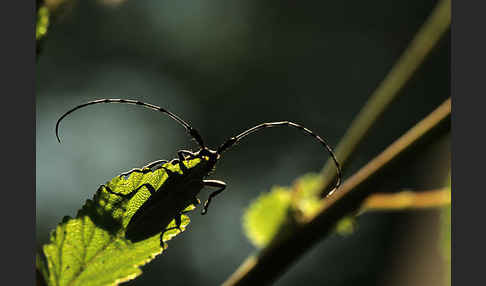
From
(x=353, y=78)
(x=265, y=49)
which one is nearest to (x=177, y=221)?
(x=265, y=49)

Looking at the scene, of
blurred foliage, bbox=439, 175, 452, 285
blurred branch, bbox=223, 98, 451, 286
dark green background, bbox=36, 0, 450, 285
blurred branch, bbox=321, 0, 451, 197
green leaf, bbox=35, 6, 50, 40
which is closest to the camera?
green leaf, bbox=35, 6, 50, 40

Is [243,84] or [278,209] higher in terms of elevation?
[278,209]

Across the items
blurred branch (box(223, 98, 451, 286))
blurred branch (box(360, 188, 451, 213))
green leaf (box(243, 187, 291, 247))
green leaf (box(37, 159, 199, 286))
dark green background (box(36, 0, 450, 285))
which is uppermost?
green leaf (box(37, 159, 199, 286))

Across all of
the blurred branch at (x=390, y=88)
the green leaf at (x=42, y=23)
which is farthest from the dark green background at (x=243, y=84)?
the green leaf at (x=42, y=23)

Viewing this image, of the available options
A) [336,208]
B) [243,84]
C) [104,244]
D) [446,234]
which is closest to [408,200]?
[446,234]

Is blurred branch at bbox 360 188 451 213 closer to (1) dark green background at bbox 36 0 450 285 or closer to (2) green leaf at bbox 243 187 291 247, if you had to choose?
(2) green leaf at bbox 243 187 291 247

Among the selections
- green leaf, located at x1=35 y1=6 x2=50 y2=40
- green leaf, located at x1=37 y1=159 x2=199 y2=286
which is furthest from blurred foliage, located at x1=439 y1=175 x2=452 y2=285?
green leaf, located at x1=35 y1=6 x2=50 y2=40

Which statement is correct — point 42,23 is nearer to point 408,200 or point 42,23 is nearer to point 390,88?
point 390,88
